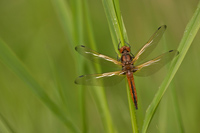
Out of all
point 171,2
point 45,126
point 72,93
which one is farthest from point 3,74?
point 171,2

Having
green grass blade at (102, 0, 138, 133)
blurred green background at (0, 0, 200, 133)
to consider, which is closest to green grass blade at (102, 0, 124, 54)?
green grass blade at (102, 0, 138, 133)

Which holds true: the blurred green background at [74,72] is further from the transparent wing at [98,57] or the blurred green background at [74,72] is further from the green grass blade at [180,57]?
the green grass blade at [180,57]

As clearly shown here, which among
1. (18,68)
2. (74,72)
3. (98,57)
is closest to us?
(18,68)

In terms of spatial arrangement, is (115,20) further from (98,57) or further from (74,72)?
(74,72)

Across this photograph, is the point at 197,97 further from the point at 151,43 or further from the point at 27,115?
the point at 27,115

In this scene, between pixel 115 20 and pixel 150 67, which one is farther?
pixel 150 67

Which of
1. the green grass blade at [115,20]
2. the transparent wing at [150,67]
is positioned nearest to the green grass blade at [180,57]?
the green grass blade at [115,20]

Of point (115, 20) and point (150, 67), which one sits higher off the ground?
point (115, 20)

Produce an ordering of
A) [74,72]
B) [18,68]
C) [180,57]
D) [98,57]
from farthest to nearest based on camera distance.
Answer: [74,72], [98,57], [180,57], [18,68]

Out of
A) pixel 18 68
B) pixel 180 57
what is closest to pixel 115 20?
pixel 180 57
